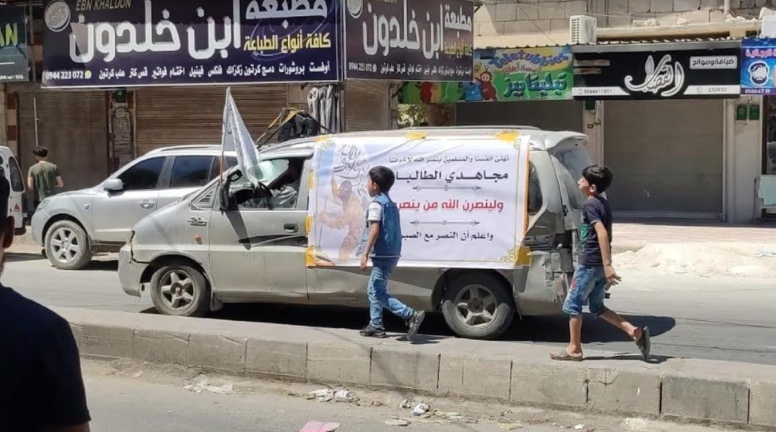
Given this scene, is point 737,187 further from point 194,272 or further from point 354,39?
point 194,272

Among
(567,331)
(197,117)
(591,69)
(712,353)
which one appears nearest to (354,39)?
(197,117)

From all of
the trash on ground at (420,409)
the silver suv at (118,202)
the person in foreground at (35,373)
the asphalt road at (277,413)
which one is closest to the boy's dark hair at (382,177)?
the asphalt road at (277,413)

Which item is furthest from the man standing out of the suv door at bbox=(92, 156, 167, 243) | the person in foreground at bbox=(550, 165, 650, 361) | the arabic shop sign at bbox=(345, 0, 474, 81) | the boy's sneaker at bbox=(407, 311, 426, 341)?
the person in foreground at bbox=(550, 165, 650, 361)

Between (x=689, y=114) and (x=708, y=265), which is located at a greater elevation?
(x=689, y=114)

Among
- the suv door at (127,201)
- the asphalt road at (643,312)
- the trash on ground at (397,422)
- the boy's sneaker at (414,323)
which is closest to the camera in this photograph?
the trash on ground at (397,422)

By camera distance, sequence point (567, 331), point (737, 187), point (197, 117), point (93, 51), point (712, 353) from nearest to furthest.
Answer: point (712, 353) < point (567, 331) < point (93, 51) < point (197, 117) < point (737, 187)

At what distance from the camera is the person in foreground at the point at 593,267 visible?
7078 mm

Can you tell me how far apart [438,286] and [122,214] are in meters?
6.42

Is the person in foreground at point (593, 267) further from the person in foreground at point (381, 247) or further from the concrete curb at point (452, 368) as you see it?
the person in foreground at point (381, 247)

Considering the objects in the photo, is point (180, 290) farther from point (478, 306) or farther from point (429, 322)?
point (478, 306)

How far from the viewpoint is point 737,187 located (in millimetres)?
19453

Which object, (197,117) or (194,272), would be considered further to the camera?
(197,117)

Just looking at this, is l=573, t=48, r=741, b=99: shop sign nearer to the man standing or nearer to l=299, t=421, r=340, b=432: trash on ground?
the man standing

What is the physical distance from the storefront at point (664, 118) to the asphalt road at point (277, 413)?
42.0 feet
